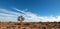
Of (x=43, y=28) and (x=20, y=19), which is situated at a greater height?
(x=20, y=19)

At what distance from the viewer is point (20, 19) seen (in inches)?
1946

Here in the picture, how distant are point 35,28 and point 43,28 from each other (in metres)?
1.63

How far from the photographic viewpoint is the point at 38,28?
33.2m

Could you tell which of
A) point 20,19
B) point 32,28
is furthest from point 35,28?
point 20,19

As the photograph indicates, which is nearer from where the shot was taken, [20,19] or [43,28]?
[43,28]

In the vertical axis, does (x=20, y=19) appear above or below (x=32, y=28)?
above

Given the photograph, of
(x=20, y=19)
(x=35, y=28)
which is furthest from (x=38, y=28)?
(x=20, y=19)

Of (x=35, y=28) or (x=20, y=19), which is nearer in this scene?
(x=35, y=28)

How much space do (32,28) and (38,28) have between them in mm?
1266

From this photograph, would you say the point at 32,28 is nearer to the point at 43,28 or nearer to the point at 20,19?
the point at 43,28

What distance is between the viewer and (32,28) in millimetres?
32875

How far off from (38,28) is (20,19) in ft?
55.7

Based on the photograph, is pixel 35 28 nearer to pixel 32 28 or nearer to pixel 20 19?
pixel 32 28

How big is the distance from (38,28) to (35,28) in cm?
69
